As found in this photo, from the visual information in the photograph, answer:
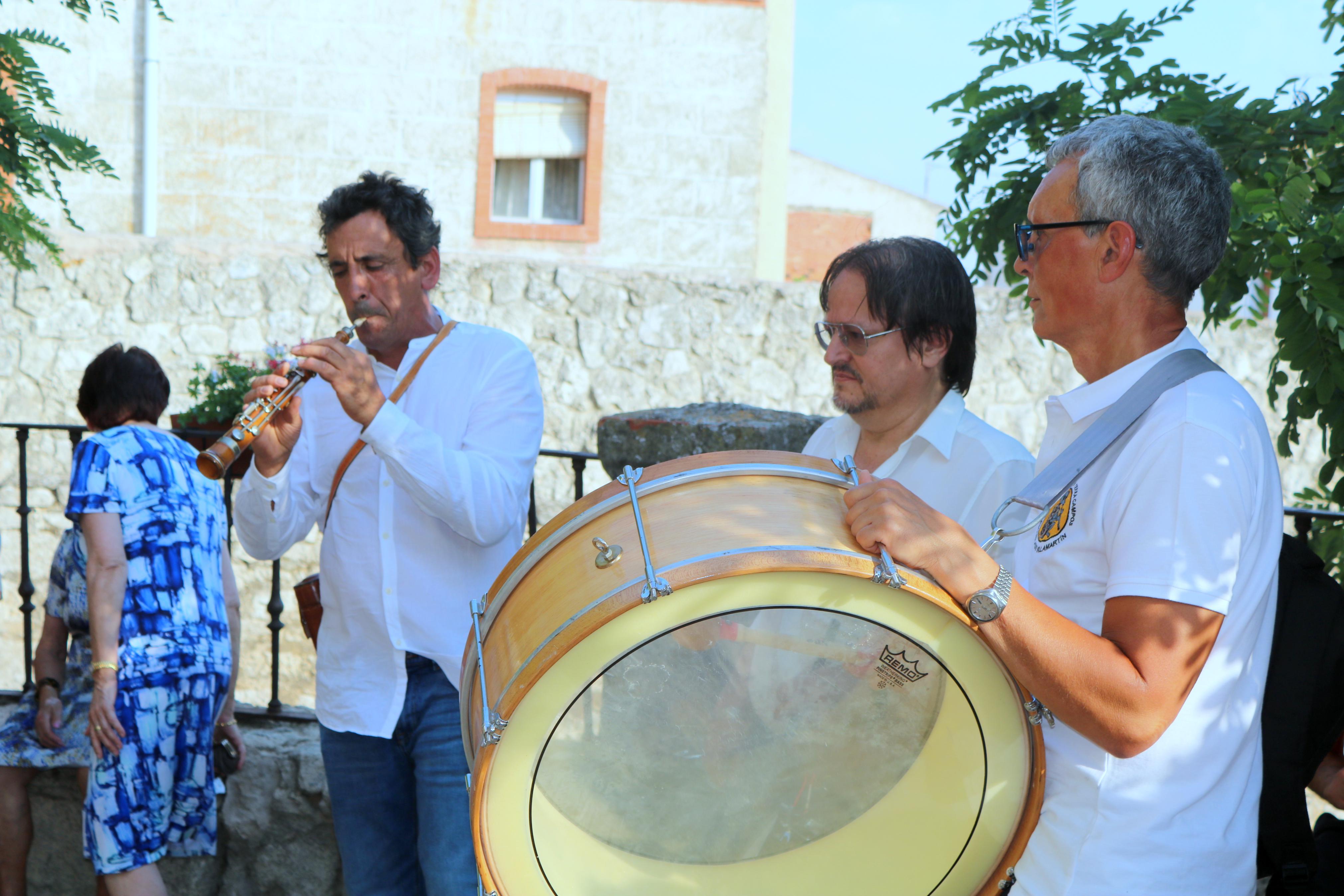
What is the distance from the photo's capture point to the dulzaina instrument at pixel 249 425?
2.14 metres

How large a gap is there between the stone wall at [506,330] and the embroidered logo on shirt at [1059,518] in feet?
17.5

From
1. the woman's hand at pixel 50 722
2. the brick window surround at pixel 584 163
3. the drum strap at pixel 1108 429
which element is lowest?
the woman's hand at pixel 50 722

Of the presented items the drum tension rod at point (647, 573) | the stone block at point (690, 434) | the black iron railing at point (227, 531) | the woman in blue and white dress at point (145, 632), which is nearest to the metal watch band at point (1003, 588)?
the drum tension rod at point (647, 573)

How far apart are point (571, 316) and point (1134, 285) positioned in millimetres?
6132

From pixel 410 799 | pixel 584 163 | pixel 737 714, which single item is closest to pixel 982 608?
pixel 737 714

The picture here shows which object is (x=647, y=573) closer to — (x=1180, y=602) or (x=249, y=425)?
(x=1180, y=602)

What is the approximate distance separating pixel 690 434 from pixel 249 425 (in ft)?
3.79

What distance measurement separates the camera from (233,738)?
126 inches

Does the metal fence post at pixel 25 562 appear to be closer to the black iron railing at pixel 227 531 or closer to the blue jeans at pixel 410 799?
the black iron railing at pixel 227 531

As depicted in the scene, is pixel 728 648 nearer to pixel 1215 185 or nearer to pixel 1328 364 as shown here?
pixel 1215 185

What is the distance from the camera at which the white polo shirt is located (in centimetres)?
128

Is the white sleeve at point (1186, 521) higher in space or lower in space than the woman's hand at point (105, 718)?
higher

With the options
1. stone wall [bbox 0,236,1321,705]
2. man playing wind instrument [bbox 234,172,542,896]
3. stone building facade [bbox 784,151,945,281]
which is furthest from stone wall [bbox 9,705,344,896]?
stone building facade [bbox 784,151,945,281]

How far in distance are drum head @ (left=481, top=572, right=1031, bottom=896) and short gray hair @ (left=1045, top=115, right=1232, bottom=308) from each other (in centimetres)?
58
